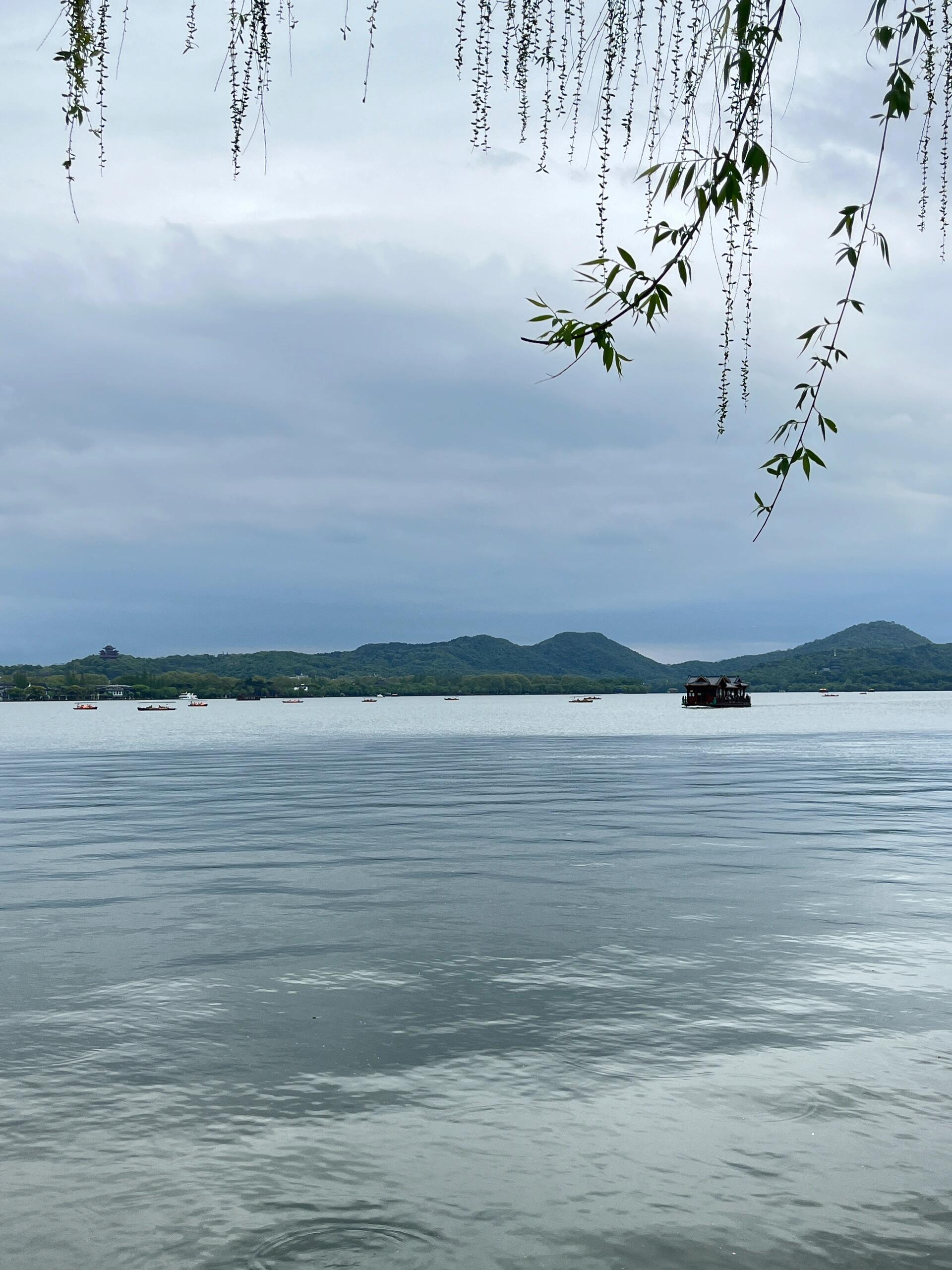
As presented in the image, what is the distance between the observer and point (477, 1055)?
12.1 meters

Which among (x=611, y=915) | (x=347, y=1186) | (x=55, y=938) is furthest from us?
(x=611, y=915)

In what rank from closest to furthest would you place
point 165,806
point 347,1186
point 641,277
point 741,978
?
point 641,277 → point 347,1186 → point 741,978 → point 165,806

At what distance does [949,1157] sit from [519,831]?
85.6 feet

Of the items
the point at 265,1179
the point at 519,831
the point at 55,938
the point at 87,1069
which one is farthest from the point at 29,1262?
the point at 519,831

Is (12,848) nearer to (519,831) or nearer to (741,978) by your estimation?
(519,831)

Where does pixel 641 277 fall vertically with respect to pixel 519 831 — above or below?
above

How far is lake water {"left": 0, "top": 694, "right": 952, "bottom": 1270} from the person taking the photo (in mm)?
8039

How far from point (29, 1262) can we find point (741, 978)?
10399 mm

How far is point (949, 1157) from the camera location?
30.0 ft

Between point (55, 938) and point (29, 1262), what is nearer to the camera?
point (29, 1262)

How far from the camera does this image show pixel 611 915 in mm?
20516

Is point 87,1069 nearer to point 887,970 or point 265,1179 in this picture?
point 265,1179

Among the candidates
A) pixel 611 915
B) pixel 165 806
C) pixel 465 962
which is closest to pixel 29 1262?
pixel 465 962

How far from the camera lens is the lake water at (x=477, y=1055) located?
804 centimetres
